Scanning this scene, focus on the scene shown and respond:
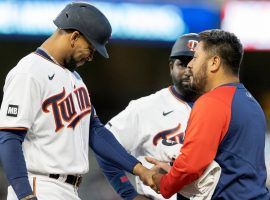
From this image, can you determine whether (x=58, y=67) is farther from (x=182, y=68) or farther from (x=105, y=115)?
(x=105, y=115)

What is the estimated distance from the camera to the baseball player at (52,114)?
3.16m

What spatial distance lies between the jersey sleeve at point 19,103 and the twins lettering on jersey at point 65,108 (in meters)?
0.09

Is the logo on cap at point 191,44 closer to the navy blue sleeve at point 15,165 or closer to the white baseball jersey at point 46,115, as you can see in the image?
the white baseball jersey at point 46,115

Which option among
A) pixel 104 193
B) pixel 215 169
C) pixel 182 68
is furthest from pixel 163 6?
pixel 215 169

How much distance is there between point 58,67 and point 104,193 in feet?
15.3

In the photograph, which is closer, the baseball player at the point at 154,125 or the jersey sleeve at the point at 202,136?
the jersey sleeve at the point at 202,136

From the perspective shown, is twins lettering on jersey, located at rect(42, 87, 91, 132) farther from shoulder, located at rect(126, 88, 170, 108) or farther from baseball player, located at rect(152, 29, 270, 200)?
shoulder, located at rect(126, 88, 170, 108)

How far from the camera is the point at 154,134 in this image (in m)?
4.20

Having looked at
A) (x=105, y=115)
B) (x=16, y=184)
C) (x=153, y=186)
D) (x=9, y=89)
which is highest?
(x=9, y=89)

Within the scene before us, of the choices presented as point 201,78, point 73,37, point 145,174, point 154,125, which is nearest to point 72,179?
point 145,174

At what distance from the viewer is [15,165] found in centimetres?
308

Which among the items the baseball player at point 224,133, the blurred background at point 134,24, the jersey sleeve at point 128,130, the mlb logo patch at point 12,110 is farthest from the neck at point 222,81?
the blurred background at point 134,24

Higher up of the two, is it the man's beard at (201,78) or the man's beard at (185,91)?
the man's beard at (201,78)

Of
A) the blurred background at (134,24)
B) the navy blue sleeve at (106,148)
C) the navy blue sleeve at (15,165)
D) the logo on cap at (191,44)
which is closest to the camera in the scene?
the navy blue sleeve at (15,165)
